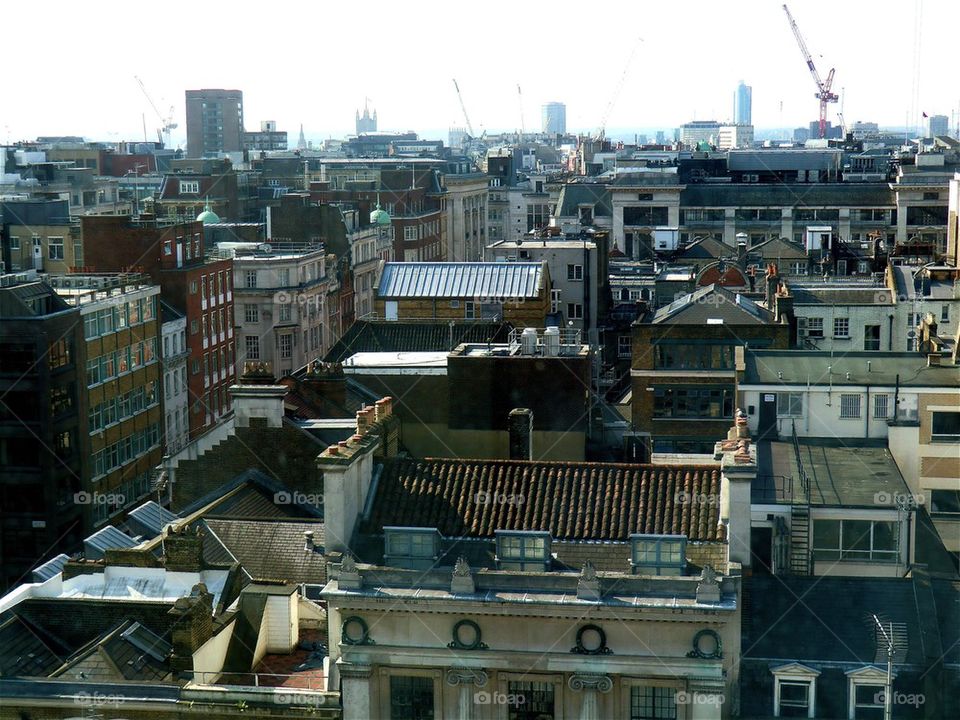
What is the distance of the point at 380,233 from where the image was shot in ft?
491

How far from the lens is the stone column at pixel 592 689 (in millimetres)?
31016

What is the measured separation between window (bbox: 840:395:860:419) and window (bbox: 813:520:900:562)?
10.3 meters

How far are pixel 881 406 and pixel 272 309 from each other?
65.4m

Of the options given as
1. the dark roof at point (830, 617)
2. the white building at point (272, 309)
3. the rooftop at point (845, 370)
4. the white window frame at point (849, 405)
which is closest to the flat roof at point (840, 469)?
the white window frame at point (849, 405)

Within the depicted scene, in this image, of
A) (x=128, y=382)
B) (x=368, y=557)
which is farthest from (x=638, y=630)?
(x=128, y=382)

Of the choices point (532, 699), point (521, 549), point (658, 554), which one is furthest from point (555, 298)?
point (532, 699)

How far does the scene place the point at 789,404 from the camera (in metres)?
55.6

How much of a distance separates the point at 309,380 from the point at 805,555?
66.0ft

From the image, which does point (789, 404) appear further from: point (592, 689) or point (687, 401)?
point (592, 689)

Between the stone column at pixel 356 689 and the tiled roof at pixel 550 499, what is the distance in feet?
12.6

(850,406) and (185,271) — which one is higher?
(185,271)

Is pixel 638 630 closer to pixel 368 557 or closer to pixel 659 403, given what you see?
pixel 368 557

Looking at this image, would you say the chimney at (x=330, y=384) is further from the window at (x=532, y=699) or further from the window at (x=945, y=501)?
the window at (x=532, y=699)

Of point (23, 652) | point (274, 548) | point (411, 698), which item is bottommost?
point (23, 652)
